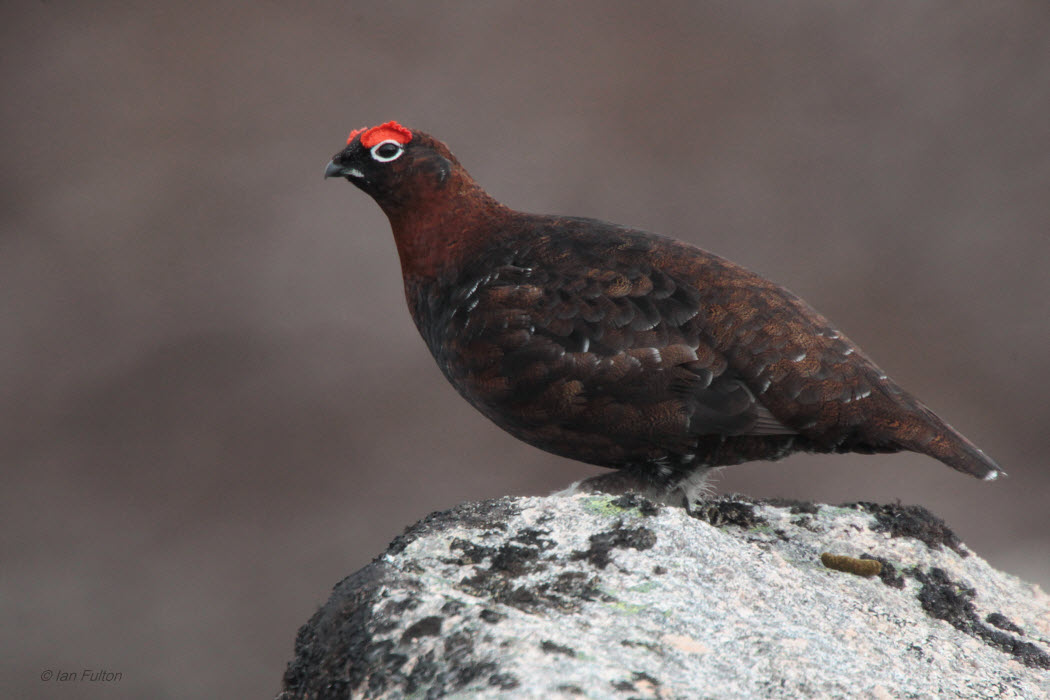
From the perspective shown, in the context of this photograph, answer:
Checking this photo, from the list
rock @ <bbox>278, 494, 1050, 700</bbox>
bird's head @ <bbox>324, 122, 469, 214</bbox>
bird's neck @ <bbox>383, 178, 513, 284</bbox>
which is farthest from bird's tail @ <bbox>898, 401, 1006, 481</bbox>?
bird's head @ <bbox>324, 122, 469, 214</bbox>

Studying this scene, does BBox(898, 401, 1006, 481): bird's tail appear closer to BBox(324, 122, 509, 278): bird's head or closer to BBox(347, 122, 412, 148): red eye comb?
BBox(324, 122, 509, 278): bird's head

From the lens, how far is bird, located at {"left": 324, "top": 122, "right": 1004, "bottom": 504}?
2.76 m

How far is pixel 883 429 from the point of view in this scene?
9.02 ft

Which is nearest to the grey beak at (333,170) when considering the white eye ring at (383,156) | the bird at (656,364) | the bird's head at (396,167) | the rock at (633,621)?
the bird's head at (396,167)

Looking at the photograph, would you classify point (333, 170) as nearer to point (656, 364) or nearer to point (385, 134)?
point (385, 134)

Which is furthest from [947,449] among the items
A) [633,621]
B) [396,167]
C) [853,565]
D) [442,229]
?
[396,167]

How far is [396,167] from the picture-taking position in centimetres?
328

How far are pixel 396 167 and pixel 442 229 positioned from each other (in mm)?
283

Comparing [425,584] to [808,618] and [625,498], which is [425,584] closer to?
[625,498]

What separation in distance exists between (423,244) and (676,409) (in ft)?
3.49

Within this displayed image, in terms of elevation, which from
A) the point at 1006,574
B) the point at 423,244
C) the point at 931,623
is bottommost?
the point at 931,623

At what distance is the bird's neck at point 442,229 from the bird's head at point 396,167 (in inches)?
0.8

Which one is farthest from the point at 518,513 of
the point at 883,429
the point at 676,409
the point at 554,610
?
the point at 883,429

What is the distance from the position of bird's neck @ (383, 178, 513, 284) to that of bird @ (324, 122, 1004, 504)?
6 cm
